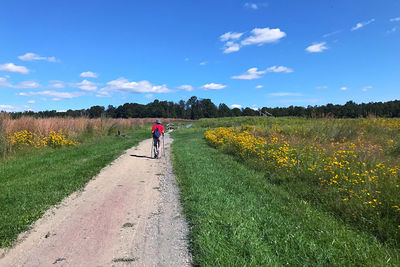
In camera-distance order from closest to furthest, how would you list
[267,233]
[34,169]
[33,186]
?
[267,233], [33,186], [34,169]

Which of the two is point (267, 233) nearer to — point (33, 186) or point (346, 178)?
point (346, 178)

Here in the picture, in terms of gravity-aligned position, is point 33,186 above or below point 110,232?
above

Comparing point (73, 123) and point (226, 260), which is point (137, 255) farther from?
point (73, 123)

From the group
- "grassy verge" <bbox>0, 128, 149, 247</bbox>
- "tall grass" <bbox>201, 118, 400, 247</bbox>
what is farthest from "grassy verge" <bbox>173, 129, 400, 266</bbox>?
"grassy verge" <bbox>0, 128, 149, 247</bbox>

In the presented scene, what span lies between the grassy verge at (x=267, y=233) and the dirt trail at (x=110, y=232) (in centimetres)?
37

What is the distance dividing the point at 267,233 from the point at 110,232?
8.31 feet

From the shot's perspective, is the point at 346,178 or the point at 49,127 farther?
the point at 49,127

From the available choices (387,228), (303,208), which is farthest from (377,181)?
(303,208)

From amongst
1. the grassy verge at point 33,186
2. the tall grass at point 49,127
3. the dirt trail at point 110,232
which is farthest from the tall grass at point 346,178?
the tall grass at point 49,127

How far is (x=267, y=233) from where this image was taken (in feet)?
11.5

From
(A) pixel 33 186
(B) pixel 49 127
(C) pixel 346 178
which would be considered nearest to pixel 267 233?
(C) pixel 346 178

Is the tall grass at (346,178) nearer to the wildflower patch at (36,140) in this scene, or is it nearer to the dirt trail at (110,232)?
the dirt trail at (110,232)

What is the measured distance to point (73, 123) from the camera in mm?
17234

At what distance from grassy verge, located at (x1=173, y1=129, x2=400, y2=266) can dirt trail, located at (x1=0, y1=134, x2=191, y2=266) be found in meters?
0.37
